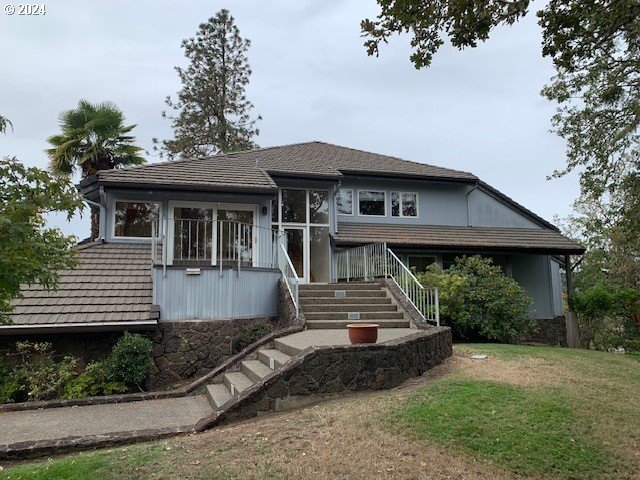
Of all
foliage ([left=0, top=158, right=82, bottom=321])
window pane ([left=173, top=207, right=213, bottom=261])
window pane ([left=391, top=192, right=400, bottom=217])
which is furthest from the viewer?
window pane ([left=391, top=192, right=400, bottom=217])

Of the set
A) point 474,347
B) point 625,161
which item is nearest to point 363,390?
point 474,347

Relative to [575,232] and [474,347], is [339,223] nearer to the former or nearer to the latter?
[474,347]

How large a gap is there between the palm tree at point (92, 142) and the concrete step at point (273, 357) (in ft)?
39.6

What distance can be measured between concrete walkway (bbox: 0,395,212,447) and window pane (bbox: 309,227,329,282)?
25.2ft

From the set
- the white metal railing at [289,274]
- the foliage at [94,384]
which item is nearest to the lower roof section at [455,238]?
the white metal railing at [289,274]

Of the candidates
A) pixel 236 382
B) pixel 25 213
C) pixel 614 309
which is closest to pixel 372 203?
pixel 614 309

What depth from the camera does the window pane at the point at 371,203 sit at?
692 inches

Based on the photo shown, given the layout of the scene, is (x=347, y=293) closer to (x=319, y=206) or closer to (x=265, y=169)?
(x=319, y=206)

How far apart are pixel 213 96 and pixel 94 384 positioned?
22.0 m

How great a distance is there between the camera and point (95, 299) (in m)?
10.2

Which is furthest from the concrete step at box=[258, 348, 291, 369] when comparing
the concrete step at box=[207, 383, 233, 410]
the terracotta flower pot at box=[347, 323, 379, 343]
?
the terracotta flower pot at box=[347, 323, 379, 343]

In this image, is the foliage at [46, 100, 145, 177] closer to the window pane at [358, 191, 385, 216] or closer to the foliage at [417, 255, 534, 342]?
the window pane at [358, 191, 385, 216]

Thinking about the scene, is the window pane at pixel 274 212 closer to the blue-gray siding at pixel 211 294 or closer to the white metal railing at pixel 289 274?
the white metal railing at pixel 289 274

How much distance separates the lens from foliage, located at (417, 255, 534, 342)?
41.9 ft
